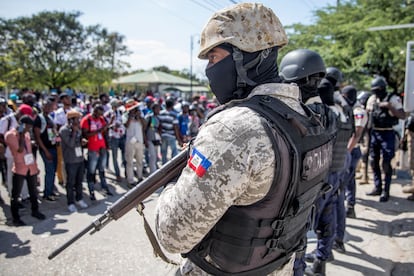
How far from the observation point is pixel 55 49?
96.9 feet

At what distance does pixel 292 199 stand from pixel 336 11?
40.4 feet

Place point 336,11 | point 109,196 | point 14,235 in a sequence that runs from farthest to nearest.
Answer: point 336,11, point 109,196, point 14,235

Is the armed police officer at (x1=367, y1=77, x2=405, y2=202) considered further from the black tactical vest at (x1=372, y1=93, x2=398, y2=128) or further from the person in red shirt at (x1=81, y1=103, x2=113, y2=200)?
the person in red shirt at (x1=81, y1=103, x2=113, y2=200)

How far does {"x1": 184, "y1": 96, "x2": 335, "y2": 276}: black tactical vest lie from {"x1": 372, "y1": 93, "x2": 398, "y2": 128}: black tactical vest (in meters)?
5.12

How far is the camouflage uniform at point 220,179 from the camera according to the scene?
3.80 feet

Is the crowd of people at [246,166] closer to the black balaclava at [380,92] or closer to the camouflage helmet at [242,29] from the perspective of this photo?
the camouflage helmet at [242,29]

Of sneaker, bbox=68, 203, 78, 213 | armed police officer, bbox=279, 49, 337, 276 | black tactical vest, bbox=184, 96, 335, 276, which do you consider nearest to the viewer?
black tactical vest, bbox=184, 96, 335, 276

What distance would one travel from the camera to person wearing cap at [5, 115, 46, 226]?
4.43m

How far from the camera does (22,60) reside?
26.3 m

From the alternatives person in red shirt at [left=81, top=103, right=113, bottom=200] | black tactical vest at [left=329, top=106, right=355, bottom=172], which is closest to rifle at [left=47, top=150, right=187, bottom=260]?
black tactical vest at [left=329, top=106, right=355, bottom=172]

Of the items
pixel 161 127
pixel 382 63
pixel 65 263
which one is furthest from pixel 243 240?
pixel 382 63

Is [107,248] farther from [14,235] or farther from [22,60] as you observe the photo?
[22,60]

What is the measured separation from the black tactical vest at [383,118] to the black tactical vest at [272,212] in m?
5.12

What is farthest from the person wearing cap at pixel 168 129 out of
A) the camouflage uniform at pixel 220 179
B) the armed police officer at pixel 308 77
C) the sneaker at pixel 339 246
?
the camouflage uniform at pixel 220 179
